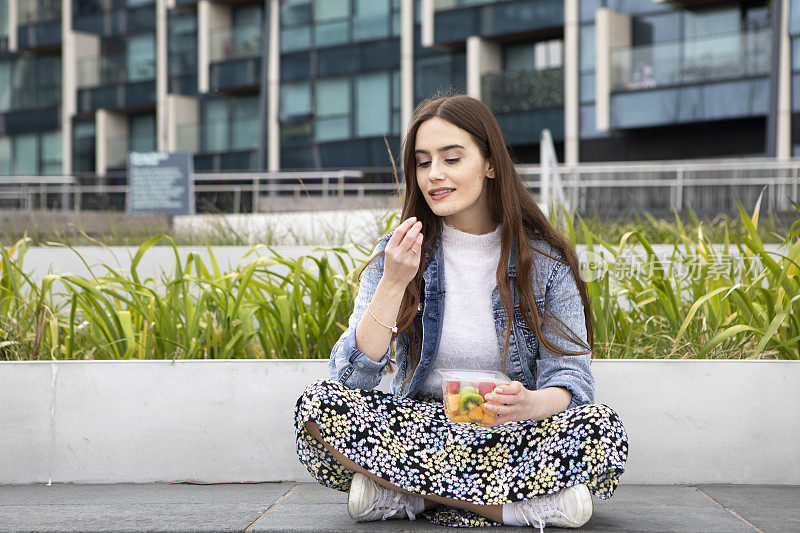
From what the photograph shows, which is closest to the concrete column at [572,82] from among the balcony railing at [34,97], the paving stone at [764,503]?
the paving stone at [764,503]

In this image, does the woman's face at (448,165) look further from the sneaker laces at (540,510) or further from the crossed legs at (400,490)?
the sneaker laces at (540,510)

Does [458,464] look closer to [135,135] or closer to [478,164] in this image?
[478,164]

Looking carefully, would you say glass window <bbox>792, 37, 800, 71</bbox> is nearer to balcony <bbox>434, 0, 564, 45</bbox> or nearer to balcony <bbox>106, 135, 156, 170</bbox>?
balcony <bbox>434, 0, 564, 45</bbox>

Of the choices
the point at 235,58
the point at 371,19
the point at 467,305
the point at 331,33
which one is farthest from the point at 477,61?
the point at 467,305

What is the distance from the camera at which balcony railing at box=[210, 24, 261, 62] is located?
26297 millimetres

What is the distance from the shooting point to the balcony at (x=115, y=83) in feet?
94.4

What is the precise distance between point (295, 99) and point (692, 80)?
11331 mm

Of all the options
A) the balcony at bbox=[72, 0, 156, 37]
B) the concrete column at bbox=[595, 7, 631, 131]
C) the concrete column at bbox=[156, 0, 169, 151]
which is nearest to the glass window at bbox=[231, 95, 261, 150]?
the concrete column at bbox=[156, 0, 169, 151]

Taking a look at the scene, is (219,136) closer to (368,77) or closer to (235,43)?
(235,43)

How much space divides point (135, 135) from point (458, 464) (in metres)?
29.5

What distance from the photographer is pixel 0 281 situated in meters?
3.91

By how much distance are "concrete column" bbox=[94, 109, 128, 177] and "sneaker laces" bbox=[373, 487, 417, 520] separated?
1134 inches

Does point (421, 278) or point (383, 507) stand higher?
point (421, 278)

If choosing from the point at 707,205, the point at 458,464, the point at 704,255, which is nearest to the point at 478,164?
the point at 458,464
